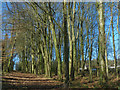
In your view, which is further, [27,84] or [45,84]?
[45,84]

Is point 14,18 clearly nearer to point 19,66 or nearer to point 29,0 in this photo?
point 29,0

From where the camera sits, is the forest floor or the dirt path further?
the dirt path

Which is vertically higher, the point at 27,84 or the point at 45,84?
→ the point at 27,84

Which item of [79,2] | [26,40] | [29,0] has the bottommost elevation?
[26,40]

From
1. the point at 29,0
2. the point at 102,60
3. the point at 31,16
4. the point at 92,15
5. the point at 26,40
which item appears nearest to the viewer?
the point at 102,60

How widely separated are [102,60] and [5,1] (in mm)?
10986

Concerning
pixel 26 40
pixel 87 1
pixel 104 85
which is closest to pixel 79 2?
pixel 87 1

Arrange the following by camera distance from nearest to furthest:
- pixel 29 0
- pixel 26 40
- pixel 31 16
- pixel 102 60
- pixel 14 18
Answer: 1. pixel 102 60
2. pixel 29 0
3. pixel 14 18
4. pixel 31 16
5. pixel 26 40

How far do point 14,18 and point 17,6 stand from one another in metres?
1.26

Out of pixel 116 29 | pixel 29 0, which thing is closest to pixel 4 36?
pixel 29 0

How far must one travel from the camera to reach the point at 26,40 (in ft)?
67.8

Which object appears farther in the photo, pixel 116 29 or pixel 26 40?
pixel 26 40

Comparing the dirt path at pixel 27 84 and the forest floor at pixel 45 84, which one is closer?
the forest floor at pixel 45 84

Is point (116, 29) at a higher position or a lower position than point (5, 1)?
lower
